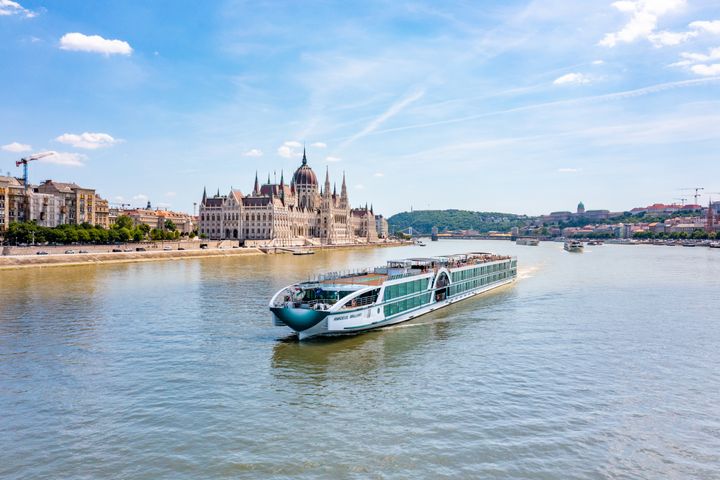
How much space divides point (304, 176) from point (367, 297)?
162m

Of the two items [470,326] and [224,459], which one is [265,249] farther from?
[224,459]

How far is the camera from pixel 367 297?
29516mm

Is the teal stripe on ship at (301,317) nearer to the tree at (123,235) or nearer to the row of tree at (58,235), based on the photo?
the row of tree at (58,235)

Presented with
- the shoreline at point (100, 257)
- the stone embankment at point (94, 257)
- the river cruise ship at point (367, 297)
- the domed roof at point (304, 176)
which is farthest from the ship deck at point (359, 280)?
the domed roof at point (304, 176)

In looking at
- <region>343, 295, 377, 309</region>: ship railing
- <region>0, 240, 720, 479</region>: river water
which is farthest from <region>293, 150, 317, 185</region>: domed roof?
<region>343, 295, 377, 309</region>: ship railing

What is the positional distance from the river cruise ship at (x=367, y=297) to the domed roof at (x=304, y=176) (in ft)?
480

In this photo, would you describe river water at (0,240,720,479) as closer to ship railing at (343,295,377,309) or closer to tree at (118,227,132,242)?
ship railing at (343,295,377,309)

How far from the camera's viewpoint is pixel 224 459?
46.9ft

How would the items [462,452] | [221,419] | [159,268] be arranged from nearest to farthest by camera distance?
[462,452] → [221,419] → [159,268]

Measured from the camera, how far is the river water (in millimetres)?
14344

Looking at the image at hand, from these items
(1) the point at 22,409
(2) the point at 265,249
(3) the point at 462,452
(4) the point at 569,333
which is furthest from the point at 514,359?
(2) the point at 265,249

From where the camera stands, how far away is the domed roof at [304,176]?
615 feet

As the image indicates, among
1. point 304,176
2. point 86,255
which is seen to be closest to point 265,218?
point 304,176

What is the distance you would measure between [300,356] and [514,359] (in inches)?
355
